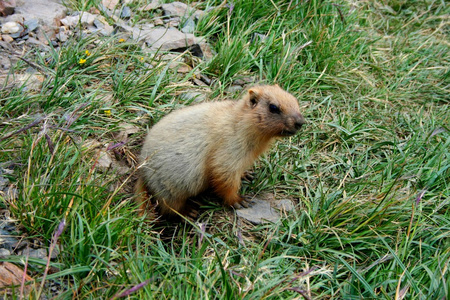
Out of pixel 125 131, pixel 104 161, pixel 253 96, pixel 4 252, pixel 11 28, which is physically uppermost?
pixel 253 96

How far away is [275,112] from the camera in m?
5.15

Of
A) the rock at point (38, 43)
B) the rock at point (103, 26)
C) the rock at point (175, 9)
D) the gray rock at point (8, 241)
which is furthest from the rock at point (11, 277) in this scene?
the rock at point (175, 9)

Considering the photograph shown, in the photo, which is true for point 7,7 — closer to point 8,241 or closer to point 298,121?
point 8,241

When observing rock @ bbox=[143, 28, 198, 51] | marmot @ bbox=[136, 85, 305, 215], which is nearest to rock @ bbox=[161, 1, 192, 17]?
rock @ bbox=[143, 28, 198, 51]

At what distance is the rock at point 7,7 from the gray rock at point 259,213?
4.58 m

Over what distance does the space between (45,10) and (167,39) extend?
189 centimetres

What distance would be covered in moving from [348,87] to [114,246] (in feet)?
14.9

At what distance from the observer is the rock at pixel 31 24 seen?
6.46 metres

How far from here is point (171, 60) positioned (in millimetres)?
6539

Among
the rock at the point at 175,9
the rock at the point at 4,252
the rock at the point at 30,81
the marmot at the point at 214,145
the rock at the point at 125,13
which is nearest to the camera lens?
the rock at the point at 4,252

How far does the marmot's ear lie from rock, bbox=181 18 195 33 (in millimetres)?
2453

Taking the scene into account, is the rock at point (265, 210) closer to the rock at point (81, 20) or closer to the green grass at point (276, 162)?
the green grass at point (276, 162)

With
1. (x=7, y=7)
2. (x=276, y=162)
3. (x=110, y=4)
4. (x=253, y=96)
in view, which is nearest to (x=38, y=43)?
(x=7, y=7)

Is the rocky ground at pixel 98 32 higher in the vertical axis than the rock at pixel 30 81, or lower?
higher
